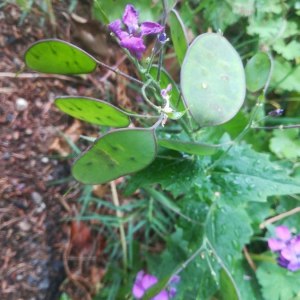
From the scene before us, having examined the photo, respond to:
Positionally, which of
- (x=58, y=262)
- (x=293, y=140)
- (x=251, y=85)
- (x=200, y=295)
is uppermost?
(x=251, y=85)

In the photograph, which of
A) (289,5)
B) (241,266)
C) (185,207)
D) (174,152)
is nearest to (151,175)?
(174,152)

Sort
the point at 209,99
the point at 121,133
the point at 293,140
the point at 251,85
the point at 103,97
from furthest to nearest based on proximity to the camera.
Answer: the point at 103,97 → the point at 293,140 → the point at 251,85 → the point at 209,99 → the point at 121,133

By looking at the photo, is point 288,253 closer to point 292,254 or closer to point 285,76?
point 292,254

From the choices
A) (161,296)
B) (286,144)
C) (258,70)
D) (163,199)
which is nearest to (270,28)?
(286,144)

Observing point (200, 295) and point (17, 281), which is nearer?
point (200, 295)

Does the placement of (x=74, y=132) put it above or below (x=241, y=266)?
above

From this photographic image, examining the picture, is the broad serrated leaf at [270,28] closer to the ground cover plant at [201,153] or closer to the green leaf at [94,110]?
the ground cover plant at [201,153]

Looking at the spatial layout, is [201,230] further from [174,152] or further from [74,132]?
[74,132]
